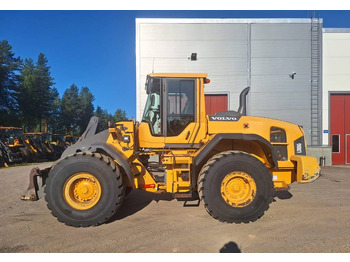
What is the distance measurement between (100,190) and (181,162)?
1586mm

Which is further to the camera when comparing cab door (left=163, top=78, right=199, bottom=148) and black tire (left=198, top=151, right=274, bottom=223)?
cab door (left=163, top=78, right=199, bottom=148)

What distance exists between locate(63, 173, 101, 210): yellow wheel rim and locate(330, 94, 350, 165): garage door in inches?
613

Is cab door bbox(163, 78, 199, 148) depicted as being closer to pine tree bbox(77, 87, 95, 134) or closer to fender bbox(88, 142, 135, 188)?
fender bbox(88, 142, 135, 188)

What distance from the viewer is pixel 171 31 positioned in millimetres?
13500

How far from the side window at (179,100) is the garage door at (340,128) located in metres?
13.8

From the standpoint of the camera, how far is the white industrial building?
1359 cm

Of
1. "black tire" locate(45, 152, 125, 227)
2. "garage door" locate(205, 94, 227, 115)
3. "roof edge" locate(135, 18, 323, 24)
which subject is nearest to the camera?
"black tire" locate(45, 152, 125, 227)

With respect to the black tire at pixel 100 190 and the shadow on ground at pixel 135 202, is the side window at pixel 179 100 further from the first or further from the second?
the shadow on ground at pixel 135 202

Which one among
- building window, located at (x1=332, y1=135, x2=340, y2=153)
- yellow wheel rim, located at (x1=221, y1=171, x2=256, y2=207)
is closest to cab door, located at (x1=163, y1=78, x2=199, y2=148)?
yellow wheel rim, located at (x1=221, y1=171, x2=256, y2=207)

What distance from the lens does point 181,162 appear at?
4.22 metres

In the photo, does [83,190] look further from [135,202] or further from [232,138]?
[232,138]

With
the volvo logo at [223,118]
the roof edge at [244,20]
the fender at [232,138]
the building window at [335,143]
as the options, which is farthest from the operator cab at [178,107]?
the building window at [335,143]

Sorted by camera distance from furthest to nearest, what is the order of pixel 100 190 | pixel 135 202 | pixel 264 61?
pixel 264 61 < pixel 135 202 < pixel 100 190

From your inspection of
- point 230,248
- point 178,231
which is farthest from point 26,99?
point 230,248
